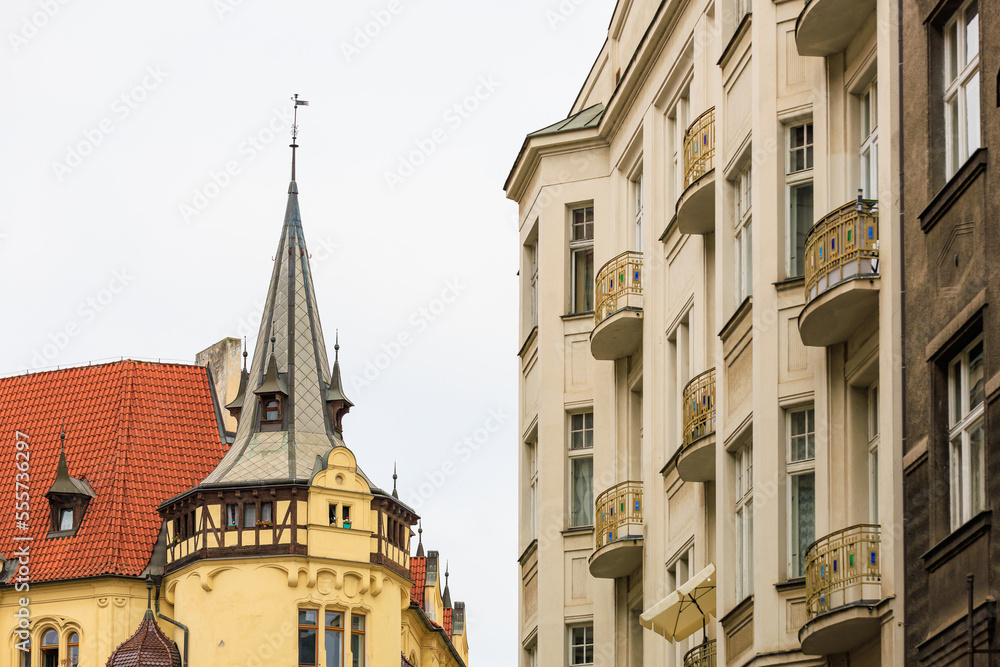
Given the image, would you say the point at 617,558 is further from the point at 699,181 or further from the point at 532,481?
the point at 699,181

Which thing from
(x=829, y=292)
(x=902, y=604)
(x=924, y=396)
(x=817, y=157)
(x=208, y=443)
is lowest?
(x=902, y=604)

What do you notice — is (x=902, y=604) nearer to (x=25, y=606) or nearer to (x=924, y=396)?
(x=924, y=396)

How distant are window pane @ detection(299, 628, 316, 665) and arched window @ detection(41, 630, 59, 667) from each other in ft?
23.7

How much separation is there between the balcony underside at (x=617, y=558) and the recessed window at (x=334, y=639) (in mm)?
27508

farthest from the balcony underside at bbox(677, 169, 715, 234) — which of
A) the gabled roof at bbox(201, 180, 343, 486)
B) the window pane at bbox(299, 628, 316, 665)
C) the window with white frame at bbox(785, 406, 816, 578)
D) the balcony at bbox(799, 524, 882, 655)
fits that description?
the gabled roof at bbox(201, 180, 343, 486)

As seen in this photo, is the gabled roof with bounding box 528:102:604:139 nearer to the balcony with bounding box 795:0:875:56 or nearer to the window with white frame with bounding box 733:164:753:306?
the window with white frame with bounding box 733:164:753:306

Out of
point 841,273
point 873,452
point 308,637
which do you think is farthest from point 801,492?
point 308,637

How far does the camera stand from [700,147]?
83.1 feet

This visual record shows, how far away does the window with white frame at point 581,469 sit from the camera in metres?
31.5

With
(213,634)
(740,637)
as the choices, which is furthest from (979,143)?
(213,634)

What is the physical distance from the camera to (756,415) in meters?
21.1

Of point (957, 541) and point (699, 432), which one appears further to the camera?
point (699, 432)

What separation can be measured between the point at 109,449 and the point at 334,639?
33.7ft

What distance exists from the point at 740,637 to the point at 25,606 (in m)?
39.8
